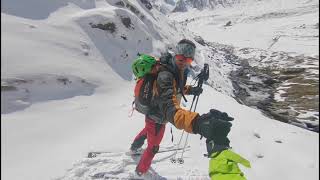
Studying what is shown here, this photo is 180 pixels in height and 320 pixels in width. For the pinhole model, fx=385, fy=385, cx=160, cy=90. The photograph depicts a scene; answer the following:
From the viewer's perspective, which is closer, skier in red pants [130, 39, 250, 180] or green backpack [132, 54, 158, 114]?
skier in red pants [130, 39, 250, 180]

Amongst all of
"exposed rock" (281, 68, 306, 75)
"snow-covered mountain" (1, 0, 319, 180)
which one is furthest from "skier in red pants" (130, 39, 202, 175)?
"exposed rock" (281, 68, 306, 75)

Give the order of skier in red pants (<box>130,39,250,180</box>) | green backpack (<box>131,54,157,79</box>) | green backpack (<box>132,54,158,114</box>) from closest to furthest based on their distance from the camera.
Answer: skier in red pants (<box>130,39,250,180</box>) < green backpack (<box>132,54,158,114</box>) < green backpack (<box>131,54,157,79</box>)

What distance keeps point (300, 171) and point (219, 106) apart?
5.31 meters

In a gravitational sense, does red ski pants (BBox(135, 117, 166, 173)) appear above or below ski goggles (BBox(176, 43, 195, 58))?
below

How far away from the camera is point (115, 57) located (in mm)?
15219

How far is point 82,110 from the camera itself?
416 inches

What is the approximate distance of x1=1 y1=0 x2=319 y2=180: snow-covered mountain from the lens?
25.0ft

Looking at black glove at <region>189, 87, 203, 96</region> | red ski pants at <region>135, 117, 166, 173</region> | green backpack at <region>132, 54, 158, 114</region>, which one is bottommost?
red ski pants at <region>135, 117, 166, 173</region>

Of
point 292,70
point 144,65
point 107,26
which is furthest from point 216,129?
point 292,70

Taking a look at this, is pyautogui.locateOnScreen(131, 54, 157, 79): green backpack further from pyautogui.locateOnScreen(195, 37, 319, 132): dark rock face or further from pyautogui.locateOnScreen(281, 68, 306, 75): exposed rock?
pyautogui.locateOnScreen(281, 68, 306, 75): exposed rock

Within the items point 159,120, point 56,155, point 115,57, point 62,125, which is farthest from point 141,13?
point 159,120

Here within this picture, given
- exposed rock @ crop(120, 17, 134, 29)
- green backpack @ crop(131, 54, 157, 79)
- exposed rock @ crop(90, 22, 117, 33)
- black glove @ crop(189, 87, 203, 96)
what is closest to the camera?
green backpack @ crop(131, 54, 157, 79)

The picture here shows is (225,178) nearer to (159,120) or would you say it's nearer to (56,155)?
(159,120)

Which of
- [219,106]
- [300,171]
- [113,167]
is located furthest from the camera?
[219,106]
